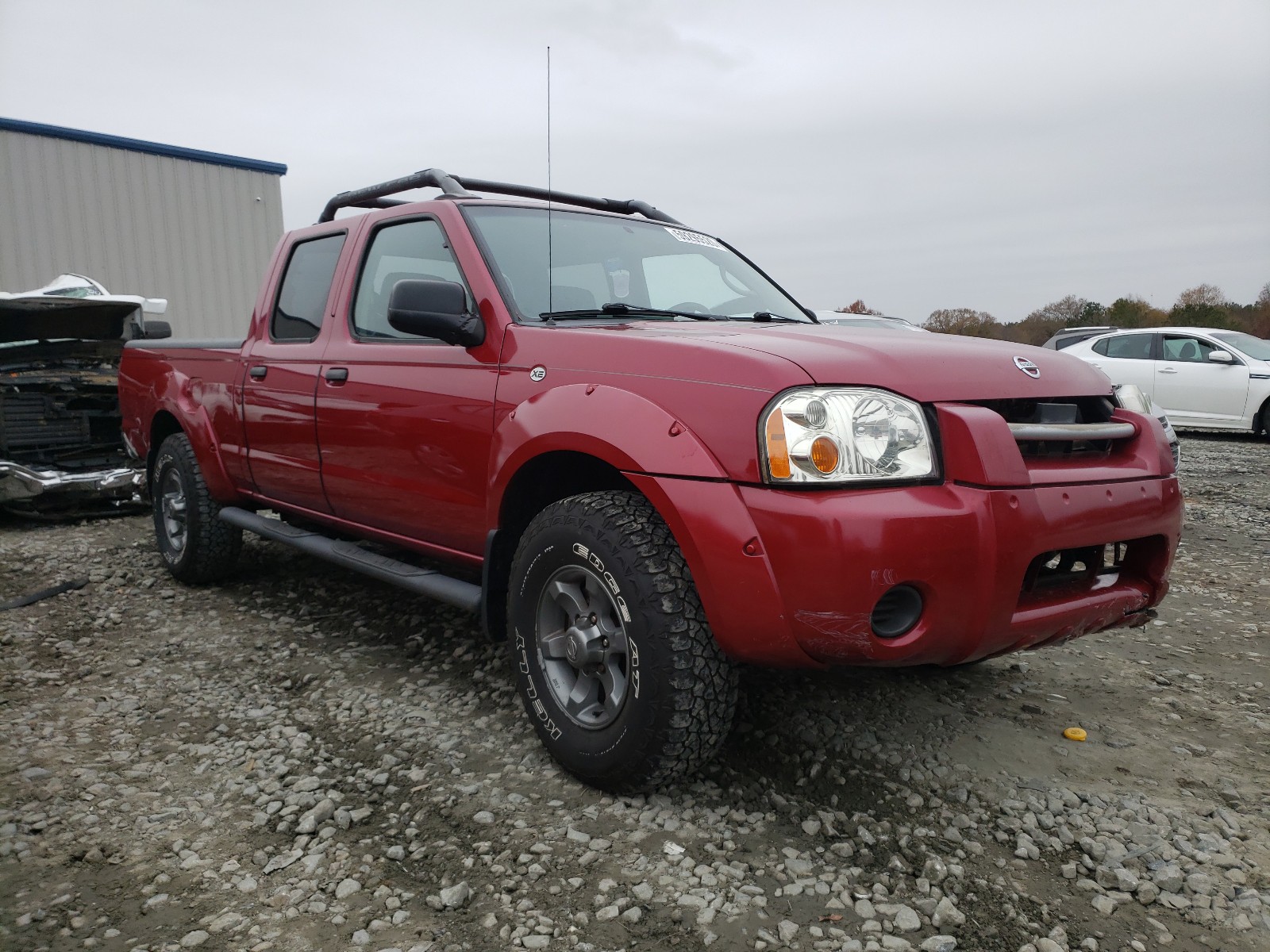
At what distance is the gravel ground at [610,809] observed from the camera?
2.04 metres

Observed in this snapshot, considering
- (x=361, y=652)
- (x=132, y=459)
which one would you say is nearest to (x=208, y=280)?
(x=132, y=459)

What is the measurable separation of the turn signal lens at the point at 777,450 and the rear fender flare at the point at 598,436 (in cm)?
13

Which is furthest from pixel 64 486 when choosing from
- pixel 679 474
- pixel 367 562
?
pixel 679 474

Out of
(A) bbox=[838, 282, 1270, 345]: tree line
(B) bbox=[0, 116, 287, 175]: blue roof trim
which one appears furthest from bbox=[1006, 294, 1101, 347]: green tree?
(B) bbox=[0, 116, 287, 175]: blue roof trim

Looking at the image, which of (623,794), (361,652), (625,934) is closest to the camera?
(625,934)

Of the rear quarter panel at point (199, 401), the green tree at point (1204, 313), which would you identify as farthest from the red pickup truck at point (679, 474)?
the green tree at point (1204, 313)

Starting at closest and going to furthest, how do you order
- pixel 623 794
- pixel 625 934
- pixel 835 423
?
pixel 625 934 < pixel 835 423 < pixel 623 794

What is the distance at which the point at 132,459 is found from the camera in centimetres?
668

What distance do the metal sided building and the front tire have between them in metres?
12.8

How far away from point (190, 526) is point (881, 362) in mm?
3860

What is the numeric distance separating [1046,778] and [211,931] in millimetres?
2253

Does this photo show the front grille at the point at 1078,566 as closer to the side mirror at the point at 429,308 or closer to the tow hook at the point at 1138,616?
the tow hook at the point at 1138,616

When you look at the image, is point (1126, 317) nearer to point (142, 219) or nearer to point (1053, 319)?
point (1053, 319)

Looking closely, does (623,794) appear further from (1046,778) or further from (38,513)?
(38,513)
